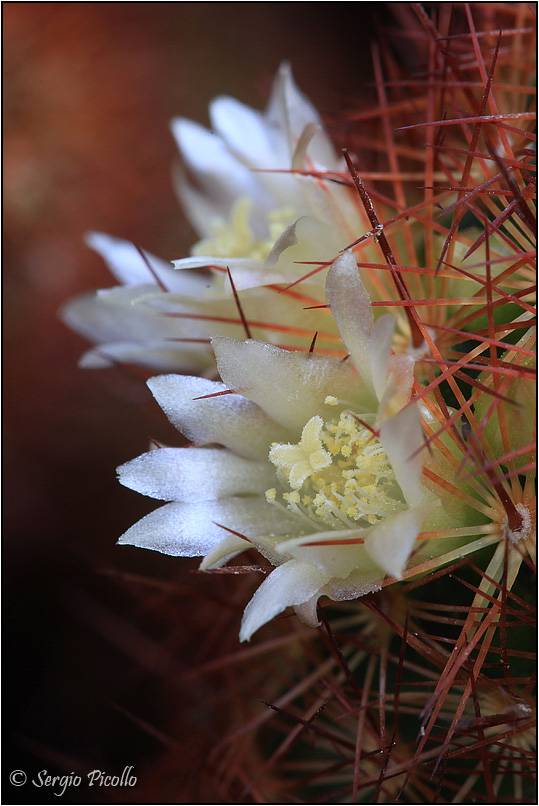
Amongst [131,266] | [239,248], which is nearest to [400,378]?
[239,248]

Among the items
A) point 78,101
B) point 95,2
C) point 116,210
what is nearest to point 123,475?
point 116,210

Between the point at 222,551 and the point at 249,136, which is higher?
the point at 249,136

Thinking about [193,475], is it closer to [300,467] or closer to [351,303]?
[300,467]

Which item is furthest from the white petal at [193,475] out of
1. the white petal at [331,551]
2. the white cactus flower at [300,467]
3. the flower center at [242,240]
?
the flower center at [242,240]

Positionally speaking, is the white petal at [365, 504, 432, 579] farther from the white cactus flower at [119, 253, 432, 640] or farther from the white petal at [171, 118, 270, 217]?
the white petal at [171, 118, 270, 217]

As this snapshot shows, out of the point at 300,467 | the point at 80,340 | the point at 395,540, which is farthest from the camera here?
the point at 80,340

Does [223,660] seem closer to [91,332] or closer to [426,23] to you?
[91,332]
